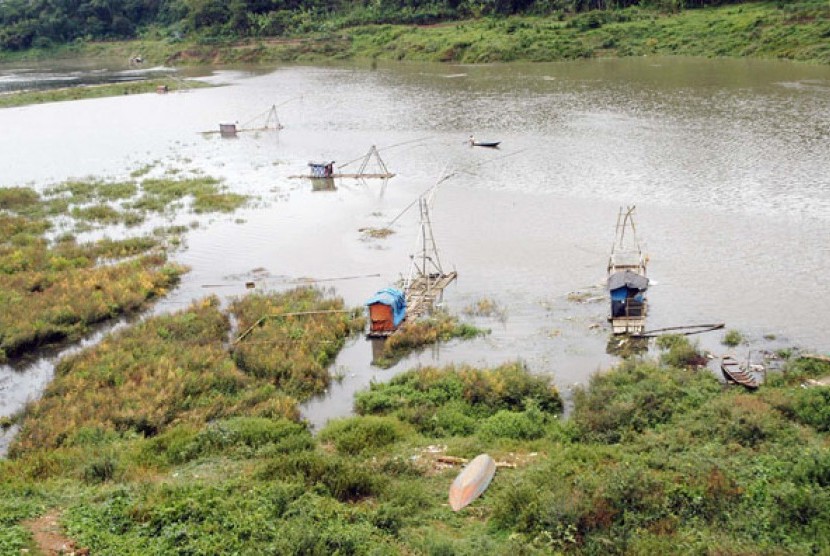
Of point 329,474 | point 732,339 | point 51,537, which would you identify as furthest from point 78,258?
point 732,339

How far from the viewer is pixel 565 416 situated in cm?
1716

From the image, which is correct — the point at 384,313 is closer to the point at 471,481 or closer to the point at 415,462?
the point at 415,462

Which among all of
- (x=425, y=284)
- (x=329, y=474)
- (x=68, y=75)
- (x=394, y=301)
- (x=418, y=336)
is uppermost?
(x=68, y=75)

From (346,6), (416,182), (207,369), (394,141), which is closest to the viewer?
(207,369)

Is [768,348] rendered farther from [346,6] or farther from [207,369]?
[346,6]

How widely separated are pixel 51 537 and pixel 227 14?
375 feet

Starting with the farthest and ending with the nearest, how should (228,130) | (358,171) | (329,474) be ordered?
1. (228,130)
2. (358,171)
3. (329,474)

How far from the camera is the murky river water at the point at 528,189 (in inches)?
867

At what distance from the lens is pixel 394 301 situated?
21656mm

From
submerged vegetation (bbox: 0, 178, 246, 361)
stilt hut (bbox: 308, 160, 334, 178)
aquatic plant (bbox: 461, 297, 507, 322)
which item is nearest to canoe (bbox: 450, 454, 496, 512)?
aquatic plant (bbox: 461, 297, 507, 322)

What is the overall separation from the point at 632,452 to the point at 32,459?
12.3 m

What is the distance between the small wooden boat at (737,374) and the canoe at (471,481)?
23.3ft

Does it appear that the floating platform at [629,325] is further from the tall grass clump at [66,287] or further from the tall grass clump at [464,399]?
the tall grass clump at [66,287]

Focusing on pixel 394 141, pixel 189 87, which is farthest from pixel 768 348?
pixel 189 87
